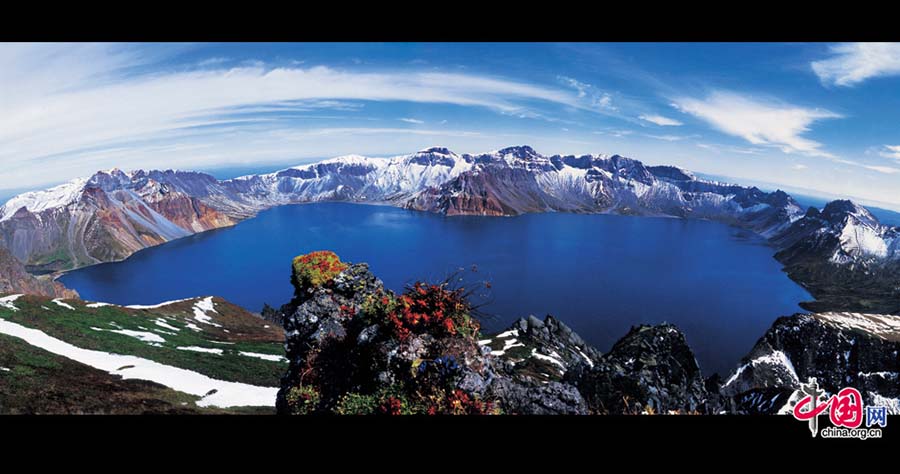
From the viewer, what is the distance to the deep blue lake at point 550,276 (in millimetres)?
53978

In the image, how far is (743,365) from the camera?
79.5ft

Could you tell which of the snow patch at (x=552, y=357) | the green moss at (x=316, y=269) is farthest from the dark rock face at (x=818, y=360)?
the green moss at (x=316, y=269)

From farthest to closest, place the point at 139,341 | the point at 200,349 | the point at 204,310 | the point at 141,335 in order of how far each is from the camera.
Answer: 1. the point at 204,310
2. the point at 141,335
3. the point at 200,349
4. the point at 139,341

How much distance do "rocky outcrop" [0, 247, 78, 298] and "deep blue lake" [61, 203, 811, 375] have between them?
9953 mm

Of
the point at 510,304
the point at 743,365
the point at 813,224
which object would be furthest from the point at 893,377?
the point at 813,224

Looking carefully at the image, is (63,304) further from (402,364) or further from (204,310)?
(402,364)

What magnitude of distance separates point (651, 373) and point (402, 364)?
44.0 ft

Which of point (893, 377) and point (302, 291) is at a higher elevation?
point (302, 291)

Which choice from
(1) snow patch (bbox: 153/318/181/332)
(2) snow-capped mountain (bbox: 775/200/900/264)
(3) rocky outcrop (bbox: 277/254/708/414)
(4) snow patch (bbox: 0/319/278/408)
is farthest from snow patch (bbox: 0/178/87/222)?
(2) snow-capped mountain (bbox: 775/200/900/264)

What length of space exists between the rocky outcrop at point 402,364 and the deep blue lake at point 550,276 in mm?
21502

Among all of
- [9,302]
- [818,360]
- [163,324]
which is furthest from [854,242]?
[9,302]

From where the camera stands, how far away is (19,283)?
6012 cm
